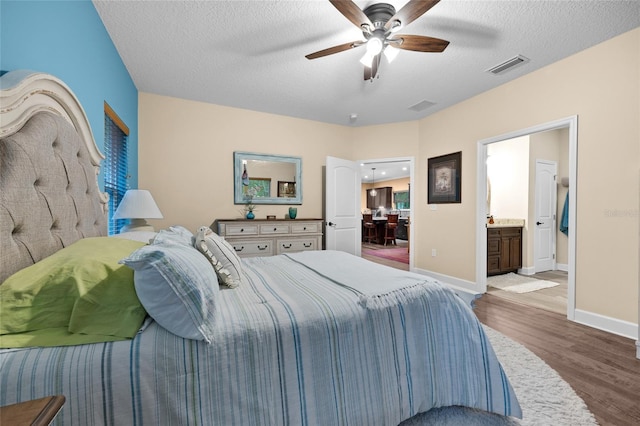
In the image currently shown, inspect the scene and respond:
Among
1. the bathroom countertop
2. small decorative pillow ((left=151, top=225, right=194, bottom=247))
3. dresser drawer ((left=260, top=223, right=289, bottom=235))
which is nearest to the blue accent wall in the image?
small decorative pillow ((left=151, top=225, right=194, bottom=247))

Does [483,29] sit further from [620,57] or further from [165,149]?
[165,149]

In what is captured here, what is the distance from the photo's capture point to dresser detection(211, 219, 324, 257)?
3559 mm

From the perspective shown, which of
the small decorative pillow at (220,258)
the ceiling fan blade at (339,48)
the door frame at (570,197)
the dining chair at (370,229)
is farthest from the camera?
the dining chair at (370,229)

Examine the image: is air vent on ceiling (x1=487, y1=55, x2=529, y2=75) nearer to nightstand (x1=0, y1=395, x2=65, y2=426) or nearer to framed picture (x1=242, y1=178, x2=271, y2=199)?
framed picture (x1=242, y1=178, x2=271, y2=199)

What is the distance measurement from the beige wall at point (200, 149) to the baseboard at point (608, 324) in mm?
3569

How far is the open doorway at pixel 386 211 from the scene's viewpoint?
7.27m

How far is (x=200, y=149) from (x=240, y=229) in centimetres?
130

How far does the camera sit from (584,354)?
2020 millimetres

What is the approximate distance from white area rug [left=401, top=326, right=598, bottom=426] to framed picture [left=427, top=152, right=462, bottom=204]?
8.36ft

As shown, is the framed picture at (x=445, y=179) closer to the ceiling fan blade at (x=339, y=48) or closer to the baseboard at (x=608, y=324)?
the baseboard at (x=608, y=324)

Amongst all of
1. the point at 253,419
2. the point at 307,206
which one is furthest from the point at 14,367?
the point at 307,206

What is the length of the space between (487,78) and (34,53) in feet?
13.0

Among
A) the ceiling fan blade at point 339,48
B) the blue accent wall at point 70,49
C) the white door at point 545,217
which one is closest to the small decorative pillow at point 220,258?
the blue accent wall at point 70,49

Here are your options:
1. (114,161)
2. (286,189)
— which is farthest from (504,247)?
(114,161)
